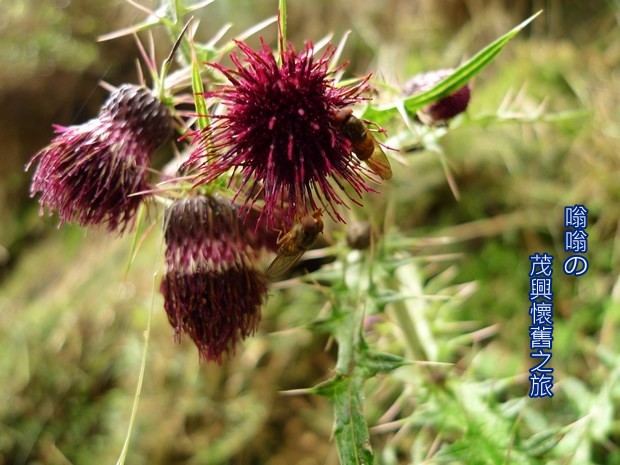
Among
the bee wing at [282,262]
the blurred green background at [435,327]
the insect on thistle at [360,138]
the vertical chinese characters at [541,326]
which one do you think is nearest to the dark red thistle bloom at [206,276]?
the bee wing at [282,262]

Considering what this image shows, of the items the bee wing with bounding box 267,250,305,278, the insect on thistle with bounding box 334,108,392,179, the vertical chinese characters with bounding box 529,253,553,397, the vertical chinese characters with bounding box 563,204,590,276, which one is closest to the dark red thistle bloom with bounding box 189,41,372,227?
the insect on thistle with bounding box 334,108,392,179

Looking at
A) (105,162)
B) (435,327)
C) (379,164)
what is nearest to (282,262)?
(379,164)

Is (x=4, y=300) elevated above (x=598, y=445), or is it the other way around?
(x=4, y=300)

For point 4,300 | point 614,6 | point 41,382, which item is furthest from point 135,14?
point 614,6

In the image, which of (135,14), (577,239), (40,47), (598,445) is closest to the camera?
(598,445)

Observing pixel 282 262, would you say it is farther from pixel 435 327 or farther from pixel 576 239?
pixel 576 239

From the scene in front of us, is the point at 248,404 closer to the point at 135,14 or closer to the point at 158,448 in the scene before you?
the point at 158,448

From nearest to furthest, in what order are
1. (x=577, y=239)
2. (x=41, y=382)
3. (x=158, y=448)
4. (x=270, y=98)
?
(x=270, y=98) → (x=577, y=239) → (x=158, y=448) → (x=41, y=382)
